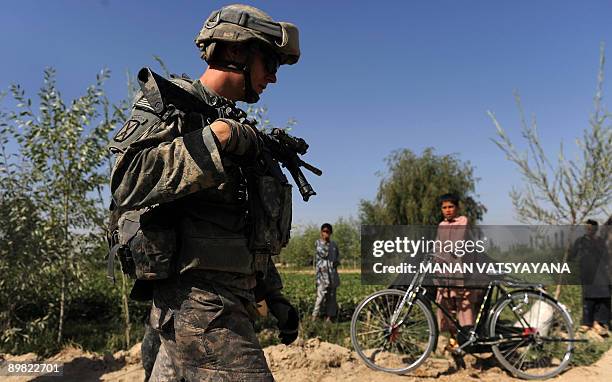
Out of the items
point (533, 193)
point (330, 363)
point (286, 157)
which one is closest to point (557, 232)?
point (533, 193)

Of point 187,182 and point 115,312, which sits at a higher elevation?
point 187,182

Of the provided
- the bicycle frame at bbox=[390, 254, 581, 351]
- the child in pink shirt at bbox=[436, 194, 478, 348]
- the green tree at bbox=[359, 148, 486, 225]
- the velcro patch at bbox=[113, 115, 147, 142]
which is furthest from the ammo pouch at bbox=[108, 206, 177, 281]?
the green tree at bbox=[359, 148, 486, 225]

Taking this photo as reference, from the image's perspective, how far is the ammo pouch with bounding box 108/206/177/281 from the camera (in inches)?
63.7

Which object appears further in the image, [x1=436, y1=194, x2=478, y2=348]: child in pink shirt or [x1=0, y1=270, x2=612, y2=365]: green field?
[x1=0, y1=270, x2=612, y2=365]: green field

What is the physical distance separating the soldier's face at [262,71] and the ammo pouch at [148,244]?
614 mm

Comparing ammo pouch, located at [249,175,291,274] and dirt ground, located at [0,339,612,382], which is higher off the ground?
ammo pouch, located at [249,175,291,274]

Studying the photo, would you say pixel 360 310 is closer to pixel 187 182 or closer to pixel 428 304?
pixel 428 304

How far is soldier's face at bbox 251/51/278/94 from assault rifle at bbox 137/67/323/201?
0.56 feet

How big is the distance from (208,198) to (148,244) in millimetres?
258

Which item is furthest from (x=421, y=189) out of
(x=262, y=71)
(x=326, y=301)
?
Answer: (x=262, y=71)

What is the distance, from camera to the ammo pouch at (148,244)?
63.7 inches

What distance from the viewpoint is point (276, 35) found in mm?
1853

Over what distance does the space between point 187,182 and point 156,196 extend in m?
0.11

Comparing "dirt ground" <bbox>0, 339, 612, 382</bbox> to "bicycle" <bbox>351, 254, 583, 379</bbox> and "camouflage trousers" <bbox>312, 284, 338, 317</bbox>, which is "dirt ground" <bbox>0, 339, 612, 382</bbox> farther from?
"camouflage trousers" <bbox>312, 284, 338, 317</bbox>
